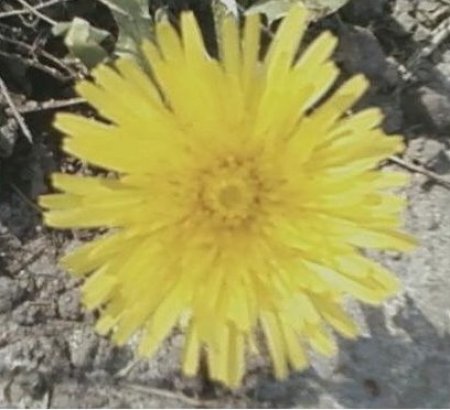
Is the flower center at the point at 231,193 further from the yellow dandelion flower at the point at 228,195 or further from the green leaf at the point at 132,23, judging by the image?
the green leaf at the point at 132,23

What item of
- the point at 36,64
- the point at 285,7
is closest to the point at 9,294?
the point at 36,64

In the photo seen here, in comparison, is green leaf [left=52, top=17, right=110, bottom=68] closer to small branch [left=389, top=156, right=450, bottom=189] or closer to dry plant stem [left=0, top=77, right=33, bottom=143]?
dry plant stem [left=0, top=77, right=33, bottom=143]

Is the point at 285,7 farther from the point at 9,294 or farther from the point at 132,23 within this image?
the point at 9,294

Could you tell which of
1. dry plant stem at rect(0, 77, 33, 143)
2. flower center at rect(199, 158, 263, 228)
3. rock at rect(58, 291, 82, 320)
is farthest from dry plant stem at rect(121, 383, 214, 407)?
dry plant stem at rect(0, 77, 33, 143)

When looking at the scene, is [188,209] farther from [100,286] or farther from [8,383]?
[8,383]

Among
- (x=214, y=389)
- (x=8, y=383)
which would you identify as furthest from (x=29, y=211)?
(x=214, y=389)
